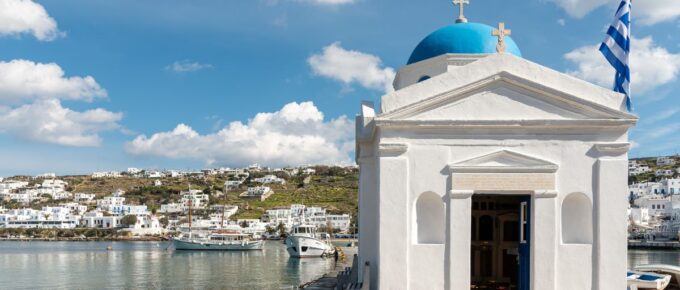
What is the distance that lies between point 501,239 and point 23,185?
202 meters

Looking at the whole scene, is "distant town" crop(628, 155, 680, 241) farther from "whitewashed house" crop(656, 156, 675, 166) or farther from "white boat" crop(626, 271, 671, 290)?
"white boat" crop(626, 271, 671, 290)

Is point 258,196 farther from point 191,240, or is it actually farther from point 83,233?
point 191,240

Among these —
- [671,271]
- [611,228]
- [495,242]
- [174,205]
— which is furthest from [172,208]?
[611,228]

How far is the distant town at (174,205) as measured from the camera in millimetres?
125188

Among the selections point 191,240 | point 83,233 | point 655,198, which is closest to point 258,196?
point 83,233

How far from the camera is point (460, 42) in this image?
59.5 ft

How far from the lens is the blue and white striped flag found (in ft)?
48.5

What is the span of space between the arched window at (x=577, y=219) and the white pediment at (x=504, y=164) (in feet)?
2.68

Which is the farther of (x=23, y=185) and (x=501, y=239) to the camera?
(x=23, y=185)

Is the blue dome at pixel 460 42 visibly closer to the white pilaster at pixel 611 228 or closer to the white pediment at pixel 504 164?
the white pediment at pixel 504 164

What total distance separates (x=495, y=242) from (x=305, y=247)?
47300 millimetres

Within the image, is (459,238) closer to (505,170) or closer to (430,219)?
(430,219)

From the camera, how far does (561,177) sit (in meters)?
13.2

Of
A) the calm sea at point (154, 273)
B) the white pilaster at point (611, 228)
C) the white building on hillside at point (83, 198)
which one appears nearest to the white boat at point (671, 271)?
the white pilaster at point (611, 228)
